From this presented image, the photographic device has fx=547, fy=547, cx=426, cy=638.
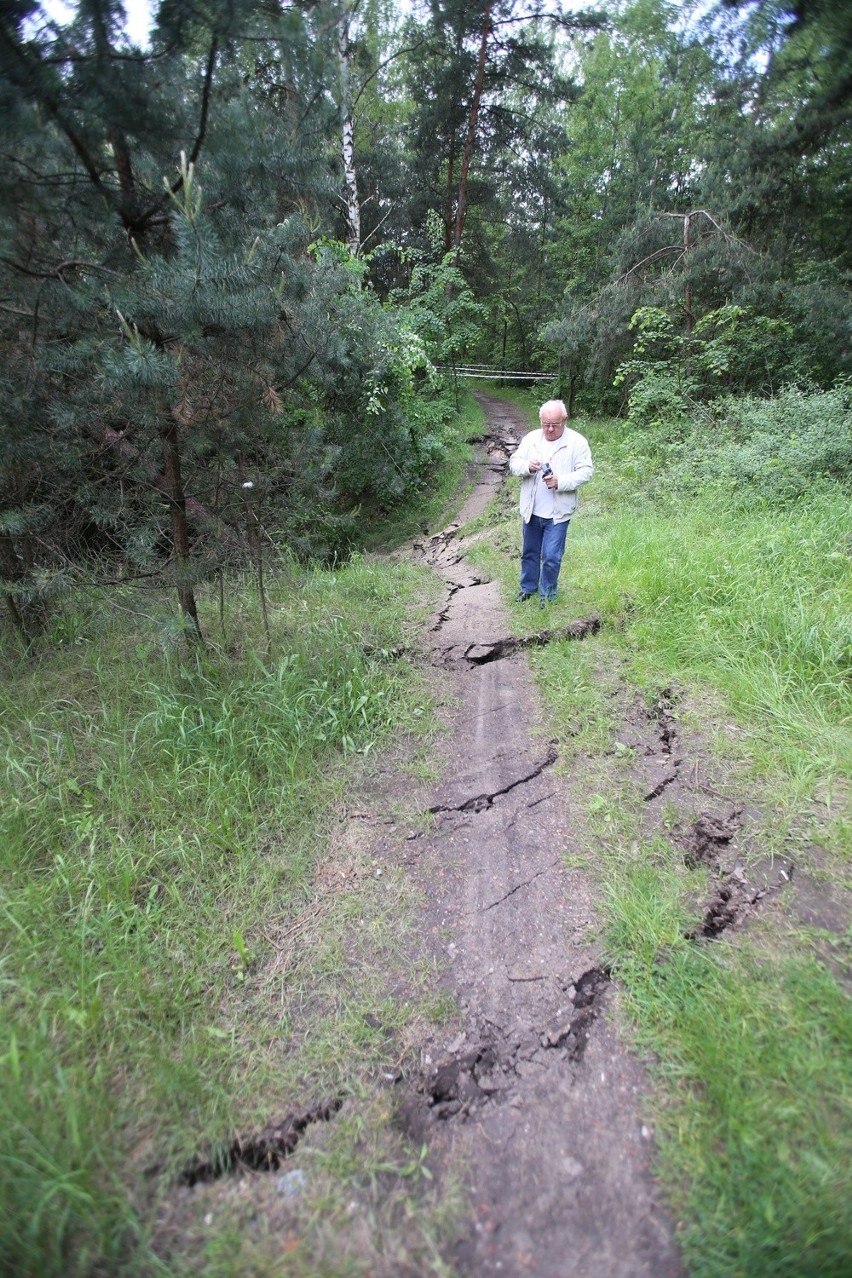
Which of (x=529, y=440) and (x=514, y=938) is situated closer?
(x=514, y=938)

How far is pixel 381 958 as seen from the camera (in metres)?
1.98

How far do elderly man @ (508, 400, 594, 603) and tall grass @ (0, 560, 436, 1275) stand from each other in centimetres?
144

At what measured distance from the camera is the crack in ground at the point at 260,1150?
1.40m

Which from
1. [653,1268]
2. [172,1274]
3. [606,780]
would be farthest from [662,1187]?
[606,780]

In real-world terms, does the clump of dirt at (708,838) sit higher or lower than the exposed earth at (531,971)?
higher

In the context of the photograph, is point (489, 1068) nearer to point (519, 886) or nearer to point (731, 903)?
point (519, 886)

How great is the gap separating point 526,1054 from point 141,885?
5.22 feet

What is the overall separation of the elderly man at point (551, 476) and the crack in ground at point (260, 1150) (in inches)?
146

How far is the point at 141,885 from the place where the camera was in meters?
2.23

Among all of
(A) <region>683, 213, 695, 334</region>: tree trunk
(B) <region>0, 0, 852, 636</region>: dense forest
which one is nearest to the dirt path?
(B) <region>0, 0, 852, 636</region>: dense forest

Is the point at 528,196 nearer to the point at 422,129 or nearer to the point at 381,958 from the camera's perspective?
the point at 422,129

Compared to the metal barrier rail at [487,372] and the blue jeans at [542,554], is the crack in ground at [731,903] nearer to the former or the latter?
the blue jeans at [542,554]

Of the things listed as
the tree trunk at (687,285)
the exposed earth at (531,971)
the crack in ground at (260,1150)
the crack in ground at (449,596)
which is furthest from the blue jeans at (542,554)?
the tree trunk at (687,285)

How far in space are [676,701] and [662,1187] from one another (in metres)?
2.29
